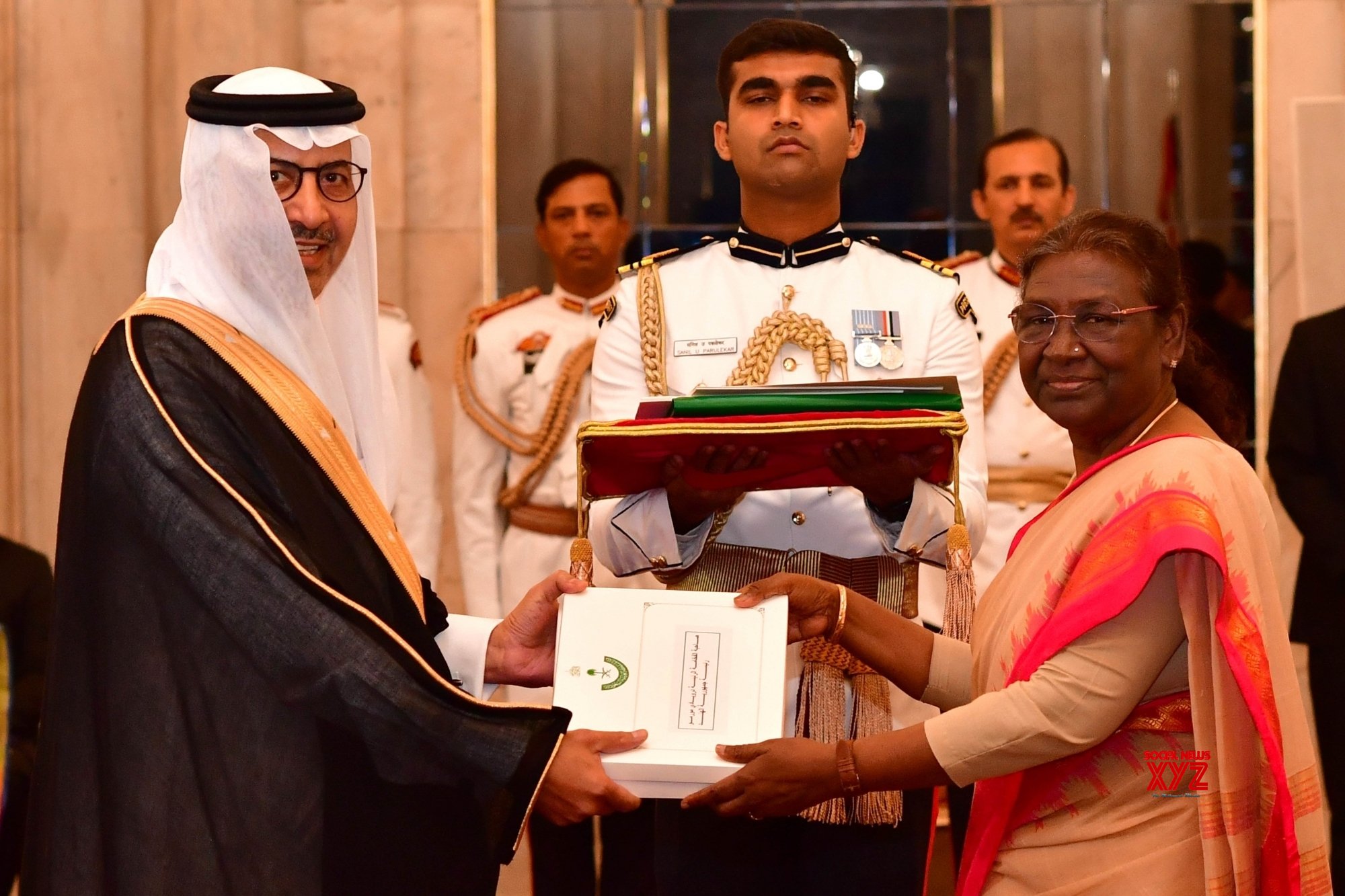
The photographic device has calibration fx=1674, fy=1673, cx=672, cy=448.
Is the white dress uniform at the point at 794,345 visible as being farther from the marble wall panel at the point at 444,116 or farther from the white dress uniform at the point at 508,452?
the marble wall panel at the point at 444,116

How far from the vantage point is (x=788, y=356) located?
3.37m

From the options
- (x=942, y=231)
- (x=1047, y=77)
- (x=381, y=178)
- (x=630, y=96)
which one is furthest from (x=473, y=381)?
(x=1047, y=77)

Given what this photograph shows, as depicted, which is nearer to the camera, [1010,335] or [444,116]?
[1010,335]

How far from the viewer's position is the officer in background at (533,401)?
5340mm

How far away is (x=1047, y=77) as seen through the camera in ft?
20.8

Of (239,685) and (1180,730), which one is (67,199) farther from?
(1180,730)

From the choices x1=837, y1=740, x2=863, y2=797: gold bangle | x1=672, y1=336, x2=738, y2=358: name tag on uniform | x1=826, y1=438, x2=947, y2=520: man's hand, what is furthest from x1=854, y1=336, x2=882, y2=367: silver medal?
x1=837, y1=740, x2=863, y2=797: gold bangle

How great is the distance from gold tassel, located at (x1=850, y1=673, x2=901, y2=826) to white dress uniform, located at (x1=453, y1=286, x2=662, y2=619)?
90.8 inches

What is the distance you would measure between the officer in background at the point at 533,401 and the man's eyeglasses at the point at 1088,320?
2647 mm

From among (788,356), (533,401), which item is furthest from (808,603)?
(533,401)

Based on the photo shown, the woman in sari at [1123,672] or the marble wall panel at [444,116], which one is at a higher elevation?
the marble wall panel at [444,116]

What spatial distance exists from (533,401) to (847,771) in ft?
9.72

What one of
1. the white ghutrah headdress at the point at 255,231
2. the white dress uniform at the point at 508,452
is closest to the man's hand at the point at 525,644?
the white ghutrah headdress at the point at 255,231

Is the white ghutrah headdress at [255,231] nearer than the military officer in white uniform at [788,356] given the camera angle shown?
Yes
